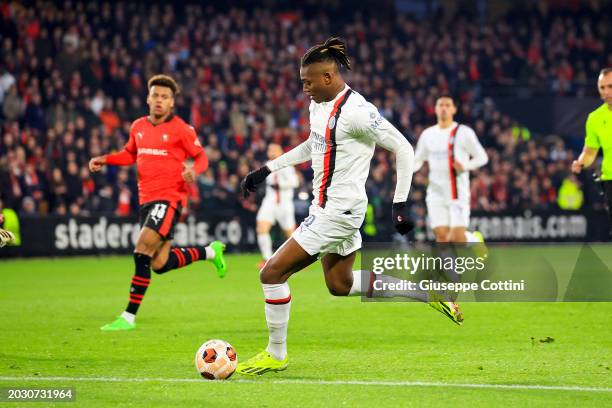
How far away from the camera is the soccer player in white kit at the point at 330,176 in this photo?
7637 mm

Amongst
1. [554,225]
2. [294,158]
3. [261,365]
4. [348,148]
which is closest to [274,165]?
[294,158]

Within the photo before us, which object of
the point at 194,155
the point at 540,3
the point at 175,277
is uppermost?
the point at 540,3

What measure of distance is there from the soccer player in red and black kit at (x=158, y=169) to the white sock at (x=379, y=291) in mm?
3294

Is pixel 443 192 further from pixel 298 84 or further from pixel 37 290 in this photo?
pixel 298 84

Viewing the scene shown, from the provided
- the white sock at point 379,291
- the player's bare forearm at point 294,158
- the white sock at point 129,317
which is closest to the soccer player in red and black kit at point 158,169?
the white sock at point 129,317

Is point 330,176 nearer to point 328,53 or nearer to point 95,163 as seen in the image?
point 328,53

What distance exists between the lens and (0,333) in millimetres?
10336

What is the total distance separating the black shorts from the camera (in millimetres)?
11117

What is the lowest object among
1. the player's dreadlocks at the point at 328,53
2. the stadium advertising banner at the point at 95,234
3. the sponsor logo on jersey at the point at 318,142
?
the stadium advertising banner at the point at 95,234

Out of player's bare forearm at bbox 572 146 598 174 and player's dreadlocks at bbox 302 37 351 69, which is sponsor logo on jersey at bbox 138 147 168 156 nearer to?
player's dreadlocks at bbox 302 37 351 69

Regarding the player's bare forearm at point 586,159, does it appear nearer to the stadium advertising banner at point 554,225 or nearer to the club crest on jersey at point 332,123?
the club crest on jersey at point 332,123

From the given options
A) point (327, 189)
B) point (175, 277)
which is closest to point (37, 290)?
point (175, 277)

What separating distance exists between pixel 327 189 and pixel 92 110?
17.8 meters

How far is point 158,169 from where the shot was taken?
11.3m
